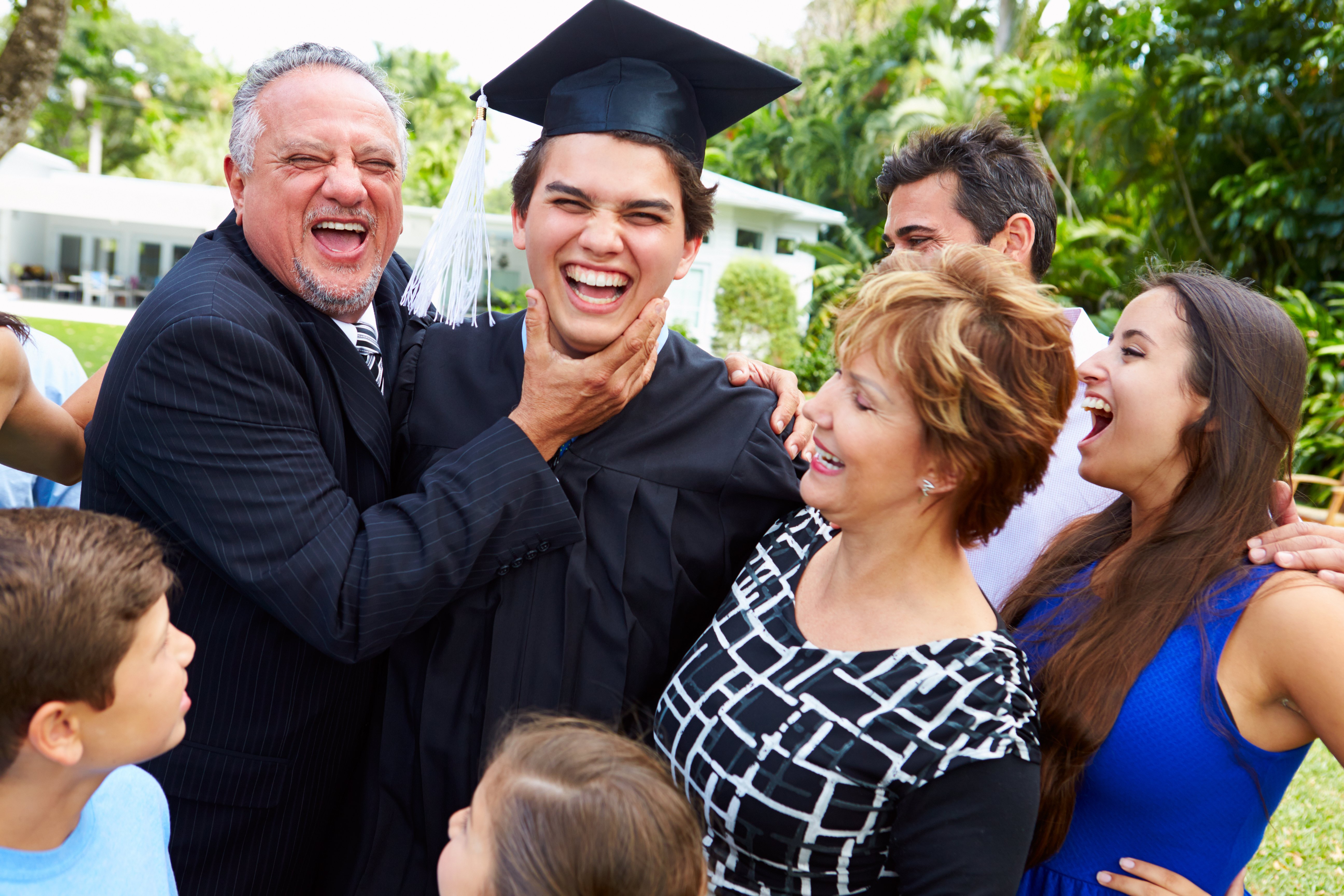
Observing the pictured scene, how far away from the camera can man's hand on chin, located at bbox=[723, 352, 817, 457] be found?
84.7 inches

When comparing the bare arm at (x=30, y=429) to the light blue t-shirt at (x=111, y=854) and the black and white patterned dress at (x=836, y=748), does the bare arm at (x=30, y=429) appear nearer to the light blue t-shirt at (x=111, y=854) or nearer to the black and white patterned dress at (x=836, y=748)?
the light blue t-shirt at (x=111, y=854)

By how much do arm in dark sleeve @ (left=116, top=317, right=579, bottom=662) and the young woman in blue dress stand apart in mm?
1142

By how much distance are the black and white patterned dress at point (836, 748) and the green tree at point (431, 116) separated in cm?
1775

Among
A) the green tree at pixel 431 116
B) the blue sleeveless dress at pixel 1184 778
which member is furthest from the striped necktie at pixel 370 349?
the green tree at pixel 431 116

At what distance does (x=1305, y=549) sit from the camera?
175cm

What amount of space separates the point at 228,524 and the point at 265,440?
0.52 ft

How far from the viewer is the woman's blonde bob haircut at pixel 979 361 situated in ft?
5.02

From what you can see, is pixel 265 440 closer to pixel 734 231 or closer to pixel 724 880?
pixel 724 880

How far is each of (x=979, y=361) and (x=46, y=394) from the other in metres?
2.78

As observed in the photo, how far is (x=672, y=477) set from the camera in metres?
2.04

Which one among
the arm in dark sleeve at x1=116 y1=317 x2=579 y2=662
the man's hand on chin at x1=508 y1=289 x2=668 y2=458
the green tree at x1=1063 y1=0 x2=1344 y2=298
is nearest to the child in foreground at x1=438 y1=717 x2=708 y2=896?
the arm in dark sleeve at x1=116 y1=317 x2=579 y2=662

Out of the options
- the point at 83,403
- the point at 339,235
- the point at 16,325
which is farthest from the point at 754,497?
the point at 83,403

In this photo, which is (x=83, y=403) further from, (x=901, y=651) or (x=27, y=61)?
(x=27, y=61)

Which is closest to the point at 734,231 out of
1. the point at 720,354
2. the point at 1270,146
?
the point at 720,354
